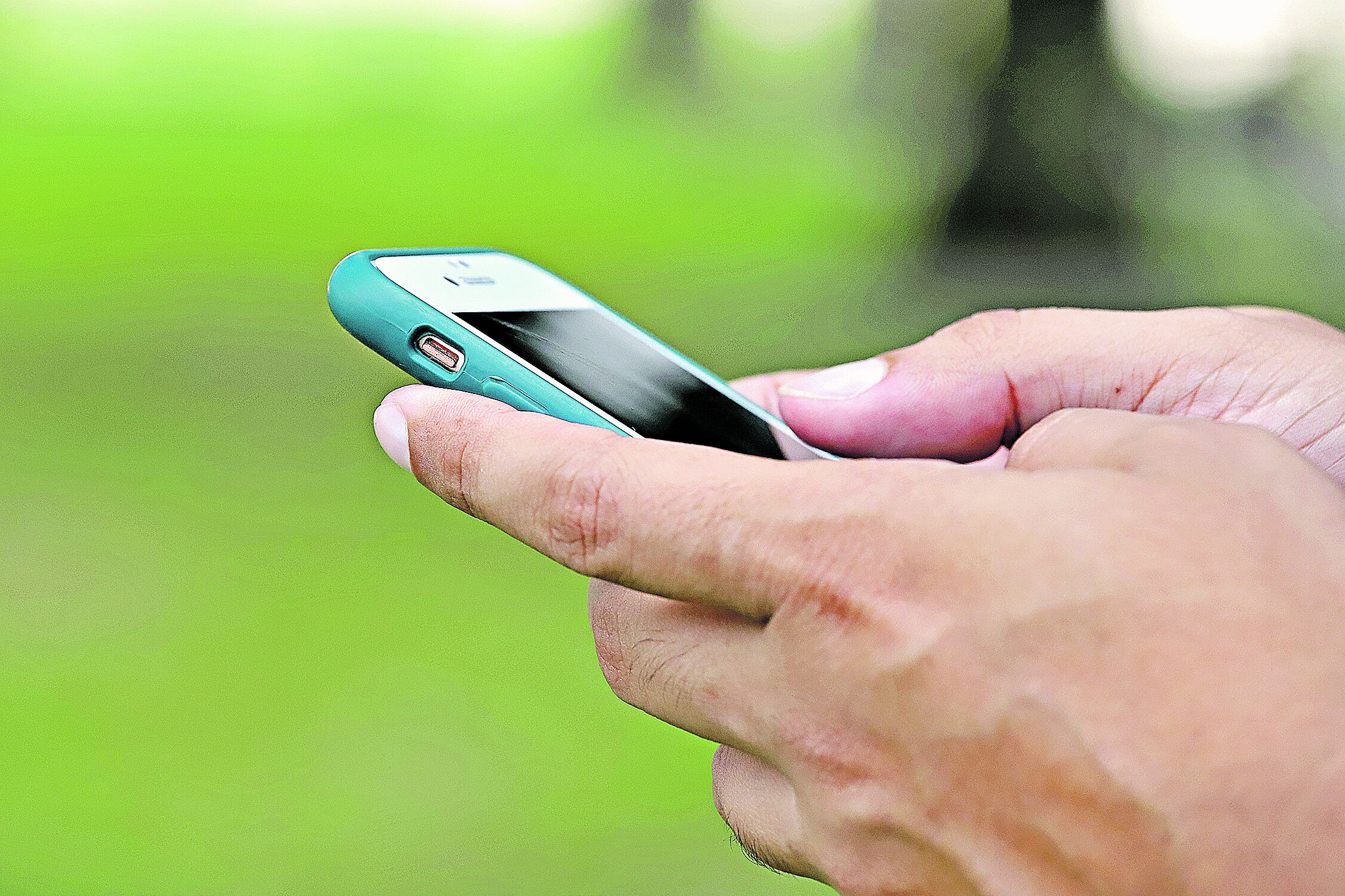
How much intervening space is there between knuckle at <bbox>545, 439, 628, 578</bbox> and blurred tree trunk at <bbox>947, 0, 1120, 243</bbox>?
4536mm

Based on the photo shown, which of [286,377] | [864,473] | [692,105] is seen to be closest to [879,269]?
[692,105]

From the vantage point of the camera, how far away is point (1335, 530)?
434mm

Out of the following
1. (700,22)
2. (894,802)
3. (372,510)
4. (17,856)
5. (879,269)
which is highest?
(700,22)

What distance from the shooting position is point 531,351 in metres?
0.69

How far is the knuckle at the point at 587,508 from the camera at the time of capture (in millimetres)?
493

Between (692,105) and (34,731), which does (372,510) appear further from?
(692,105)

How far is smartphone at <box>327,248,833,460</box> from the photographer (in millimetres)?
667

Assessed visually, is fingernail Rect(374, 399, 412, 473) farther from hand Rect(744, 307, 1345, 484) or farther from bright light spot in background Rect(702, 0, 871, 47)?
bright light spot in background Rect(702, 0, 871, 47)

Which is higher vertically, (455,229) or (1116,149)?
(1116,149)

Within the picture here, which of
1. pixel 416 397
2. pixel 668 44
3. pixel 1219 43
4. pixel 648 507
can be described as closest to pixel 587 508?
pixel 648 507

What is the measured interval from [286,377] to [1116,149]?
3.88m

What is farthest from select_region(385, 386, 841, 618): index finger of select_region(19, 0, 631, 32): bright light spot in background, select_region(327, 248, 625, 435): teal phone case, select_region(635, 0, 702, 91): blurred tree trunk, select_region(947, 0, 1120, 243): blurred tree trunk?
select_region(947, 0, 1120, 243): blurred tree trunk

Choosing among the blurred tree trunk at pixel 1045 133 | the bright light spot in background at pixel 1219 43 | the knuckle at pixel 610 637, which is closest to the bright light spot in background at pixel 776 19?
the blurred tree trunk at pixel 1045 133

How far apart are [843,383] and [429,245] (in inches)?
109
